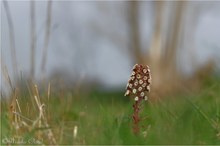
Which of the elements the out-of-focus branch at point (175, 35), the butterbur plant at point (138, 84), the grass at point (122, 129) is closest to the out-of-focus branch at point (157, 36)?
the out-of-focus branch at point (175, 35)

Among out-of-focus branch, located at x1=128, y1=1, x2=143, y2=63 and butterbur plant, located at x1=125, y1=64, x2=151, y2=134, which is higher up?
butterbur plant, located at x1=125, y1=64, x2=151, y2=134

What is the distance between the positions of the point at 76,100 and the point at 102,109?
1451mm

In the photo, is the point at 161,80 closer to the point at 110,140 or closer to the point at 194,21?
the point at 194,21

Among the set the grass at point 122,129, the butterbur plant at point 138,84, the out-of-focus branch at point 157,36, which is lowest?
the out-of-focus branch at point 157,36

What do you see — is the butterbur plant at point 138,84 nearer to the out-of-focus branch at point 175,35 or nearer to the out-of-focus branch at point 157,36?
the out-of-focus branch at point 157,36

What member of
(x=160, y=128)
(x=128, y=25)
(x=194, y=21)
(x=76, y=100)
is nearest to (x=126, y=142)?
(x=160, y=128)

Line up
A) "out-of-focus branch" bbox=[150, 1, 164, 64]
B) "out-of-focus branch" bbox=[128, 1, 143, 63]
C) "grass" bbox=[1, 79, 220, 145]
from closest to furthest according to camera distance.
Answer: "grass" bbox=[1, 79, 220, 145] → "out-of-focus branch" bbox=[150, 1, 164, 64] → "out-of-focus branch" bbox=[128, 1, 143, 63]

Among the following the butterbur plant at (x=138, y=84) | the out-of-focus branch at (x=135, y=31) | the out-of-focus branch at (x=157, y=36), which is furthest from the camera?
the out-of-focus branch at (x=135, y=31)

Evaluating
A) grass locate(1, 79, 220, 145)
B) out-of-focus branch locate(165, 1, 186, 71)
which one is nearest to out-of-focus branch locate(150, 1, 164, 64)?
out-of-focus branch locate(165, 1, 186, 71)

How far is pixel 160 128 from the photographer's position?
5.16ft

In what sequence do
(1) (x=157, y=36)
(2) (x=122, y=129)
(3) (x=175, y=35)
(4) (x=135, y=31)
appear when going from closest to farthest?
1. (2) (x=122, y=129)
2. (1) (x=157, y=36)
3. (3) (x=175, y=35)
4. (4) (x=135, y=31)

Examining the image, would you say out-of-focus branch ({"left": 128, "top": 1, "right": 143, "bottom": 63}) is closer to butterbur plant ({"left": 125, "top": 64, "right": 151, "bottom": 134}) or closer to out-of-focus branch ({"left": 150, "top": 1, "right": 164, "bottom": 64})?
out-of-focus branch ({"left": 150, "top": 1, "right": 164, "bottom": 64})

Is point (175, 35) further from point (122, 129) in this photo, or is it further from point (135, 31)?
point (122, 129)

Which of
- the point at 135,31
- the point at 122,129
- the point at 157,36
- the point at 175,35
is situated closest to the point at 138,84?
the point at 122,129
